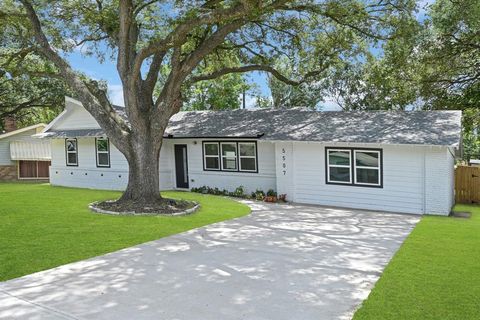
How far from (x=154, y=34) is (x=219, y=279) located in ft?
36.3

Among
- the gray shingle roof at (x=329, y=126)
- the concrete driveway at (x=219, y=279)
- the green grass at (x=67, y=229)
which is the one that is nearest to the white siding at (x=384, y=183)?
the gray shingle roof at (x=329, y=126)

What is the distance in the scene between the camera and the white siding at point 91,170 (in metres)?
20.6

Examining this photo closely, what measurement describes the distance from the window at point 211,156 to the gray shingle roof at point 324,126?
26.8 inches

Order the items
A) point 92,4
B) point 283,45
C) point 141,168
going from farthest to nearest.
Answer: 1. point 283,45
2. point 92,4
3. point 141,168

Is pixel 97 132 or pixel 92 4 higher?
pixel 92 4

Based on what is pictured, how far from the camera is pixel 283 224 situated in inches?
459

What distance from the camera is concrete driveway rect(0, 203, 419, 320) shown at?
18.2ft

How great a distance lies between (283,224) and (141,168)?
5.13m

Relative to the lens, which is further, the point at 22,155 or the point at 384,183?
the point at 22,155

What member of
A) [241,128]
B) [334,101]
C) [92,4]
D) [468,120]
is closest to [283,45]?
[241,128]

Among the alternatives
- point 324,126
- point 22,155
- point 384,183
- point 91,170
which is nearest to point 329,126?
point 324,126

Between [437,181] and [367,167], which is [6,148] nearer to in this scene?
[367,167]

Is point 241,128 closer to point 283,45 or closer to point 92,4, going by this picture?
point 283,45

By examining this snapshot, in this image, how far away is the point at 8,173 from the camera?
3114cm
